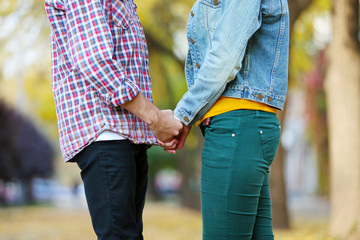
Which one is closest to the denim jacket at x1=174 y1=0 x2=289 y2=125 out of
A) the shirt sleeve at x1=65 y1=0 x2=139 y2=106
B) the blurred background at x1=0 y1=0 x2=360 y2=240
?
the shirt sleeve at x1=65 y1=0 x2=139 y2=106

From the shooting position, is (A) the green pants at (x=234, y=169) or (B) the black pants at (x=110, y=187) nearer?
(A) the green pants at (x=234, y=169)

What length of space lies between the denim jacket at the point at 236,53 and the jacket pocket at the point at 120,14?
279 millimetres

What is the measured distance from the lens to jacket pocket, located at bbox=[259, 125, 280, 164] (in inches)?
71.2

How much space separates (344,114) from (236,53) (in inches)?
193

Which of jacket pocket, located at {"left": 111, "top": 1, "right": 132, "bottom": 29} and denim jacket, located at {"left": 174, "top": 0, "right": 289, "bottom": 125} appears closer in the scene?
denim jacket, located at {"left": 174, "top": 0, "right": 289, "bottom": 125}

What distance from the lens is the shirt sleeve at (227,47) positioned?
1.77m

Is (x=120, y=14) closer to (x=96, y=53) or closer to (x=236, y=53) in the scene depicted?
(x=96, y=53)

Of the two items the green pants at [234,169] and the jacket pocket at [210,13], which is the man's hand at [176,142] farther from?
the jacket pocket at [210,13]

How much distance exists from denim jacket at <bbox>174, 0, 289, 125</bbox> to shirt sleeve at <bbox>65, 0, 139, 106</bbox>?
25 cm

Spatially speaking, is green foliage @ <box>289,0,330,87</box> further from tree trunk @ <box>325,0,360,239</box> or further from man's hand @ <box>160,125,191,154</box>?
man's hand @ <box>160,125,191,154</box>

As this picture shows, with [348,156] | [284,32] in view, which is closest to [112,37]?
[284,32]

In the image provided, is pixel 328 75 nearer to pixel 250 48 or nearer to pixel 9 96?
pixel 250 48

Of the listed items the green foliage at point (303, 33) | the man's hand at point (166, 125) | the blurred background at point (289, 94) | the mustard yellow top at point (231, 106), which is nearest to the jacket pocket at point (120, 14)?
the man's hand at point (166, 125)

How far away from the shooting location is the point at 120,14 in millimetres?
2023
